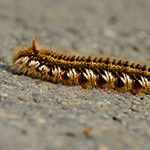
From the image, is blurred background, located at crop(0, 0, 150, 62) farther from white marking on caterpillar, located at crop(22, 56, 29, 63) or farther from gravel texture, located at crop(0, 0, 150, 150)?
white marking on caterpillar, located at crop(22, 56, 29, 63)

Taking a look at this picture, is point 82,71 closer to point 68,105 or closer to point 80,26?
point 68,105

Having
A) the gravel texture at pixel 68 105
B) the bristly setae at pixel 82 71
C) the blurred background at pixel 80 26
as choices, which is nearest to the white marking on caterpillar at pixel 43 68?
the bristly setae at pixel 82 71

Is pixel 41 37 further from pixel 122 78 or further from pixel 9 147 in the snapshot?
pixel 9 147

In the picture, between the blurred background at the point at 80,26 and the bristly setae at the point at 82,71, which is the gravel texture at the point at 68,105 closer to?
the blurred background at the point at 80,26

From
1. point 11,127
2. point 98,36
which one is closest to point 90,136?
point 11,127

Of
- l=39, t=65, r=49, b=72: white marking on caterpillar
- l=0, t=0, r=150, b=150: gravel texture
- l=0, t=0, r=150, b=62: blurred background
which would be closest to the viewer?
l=0, t=0, r=150, b=150: gravel texture

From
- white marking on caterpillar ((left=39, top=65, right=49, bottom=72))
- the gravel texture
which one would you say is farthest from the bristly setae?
the gravel texture
